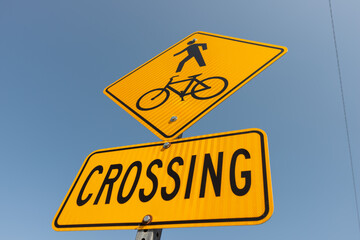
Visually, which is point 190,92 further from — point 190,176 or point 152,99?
point 190,176

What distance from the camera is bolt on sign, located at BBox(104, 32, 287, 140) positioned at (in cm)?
131

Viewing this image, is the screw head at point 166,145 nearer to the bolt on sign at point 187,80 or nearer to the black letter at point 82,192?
the bolt on sign at point 187,80

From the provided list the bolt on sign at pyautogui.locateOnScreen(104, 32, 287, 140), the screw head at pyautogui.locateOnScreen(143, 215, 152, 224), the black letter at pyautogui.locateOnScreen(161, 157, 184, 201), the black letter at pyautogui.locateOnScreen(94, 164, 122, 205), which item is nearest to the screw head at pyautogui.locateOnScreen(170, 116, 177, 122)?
the bolt on sign at pyautogui.locateOnScreen(104, 32, 287, 140)

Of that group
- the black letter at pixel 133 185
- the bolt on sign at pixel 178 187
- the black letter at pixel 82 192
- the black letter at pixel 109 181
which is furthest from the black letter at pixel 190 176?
the black letter at pixel 82 192

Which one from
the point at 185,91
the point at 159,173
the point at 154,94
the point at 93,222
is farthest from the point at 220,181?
the point at 154,94

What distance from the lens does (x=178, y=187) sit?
942 millimetres

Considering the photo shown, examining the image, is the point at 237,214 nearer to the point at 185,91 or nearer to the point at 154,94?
the point at 185,91

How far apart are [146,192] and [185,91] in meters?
0.75

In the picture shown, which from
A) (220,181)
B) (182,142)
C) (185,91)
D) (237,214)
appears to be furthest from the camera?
(185,91)

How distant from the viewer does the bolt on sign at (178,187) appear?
0.82 meters

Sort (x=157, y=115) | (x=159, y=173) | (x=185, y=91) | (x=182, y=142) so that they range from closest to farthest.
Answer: (x=159, y=173) → (x=182, y=142) → (x=157, y=115) → (x=185, y=91)

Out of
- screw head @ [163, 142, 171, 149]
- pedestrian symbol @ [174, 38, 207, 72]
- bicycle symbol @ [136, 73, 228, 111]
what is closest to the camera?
screw head @ [163, 142, 171, 149]

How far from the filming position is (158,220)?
33.6 inches

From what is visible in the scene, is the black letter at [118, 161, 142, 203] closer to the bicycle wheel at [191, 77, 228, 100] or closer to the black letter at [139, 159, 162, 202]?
the black letter at [139, 159, 162, 202]
